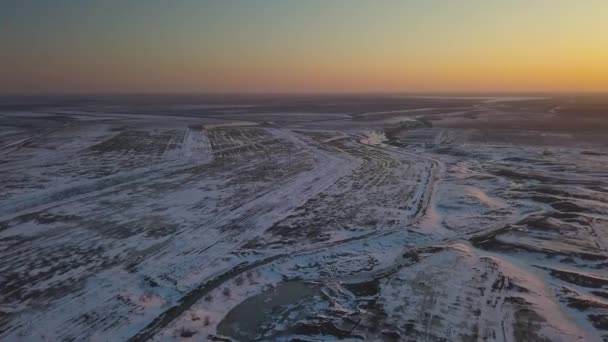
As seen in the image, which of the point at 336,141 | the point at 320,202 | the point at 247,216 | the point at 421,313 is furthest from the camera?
the point at 336,141

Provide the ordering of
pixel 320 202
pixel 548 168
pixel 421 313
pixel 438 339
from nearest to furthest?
pixel 438 339, pixel 421 313, pixel 320 202, pixel 548 168

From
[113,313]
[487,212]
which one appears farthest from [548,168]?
[113,313]

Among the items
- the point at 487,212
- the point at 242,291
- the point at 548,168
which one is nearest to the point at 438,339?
the point at 242,291

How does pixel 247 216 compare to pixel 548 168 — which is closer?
pixel 247 216

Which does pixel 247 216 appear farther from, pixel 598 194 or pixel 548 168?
pixel 548 168

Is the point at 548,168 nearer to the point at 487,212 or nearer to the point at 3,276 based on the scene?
the point at 487,212

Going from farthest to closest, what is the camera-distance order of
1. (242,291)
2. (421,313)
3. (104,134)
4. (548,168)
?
1. (104,134)
2. (548,168)
3. (242,291)
4. (421,313)
